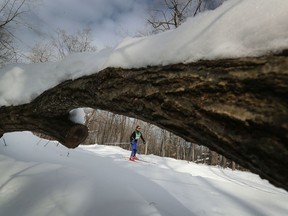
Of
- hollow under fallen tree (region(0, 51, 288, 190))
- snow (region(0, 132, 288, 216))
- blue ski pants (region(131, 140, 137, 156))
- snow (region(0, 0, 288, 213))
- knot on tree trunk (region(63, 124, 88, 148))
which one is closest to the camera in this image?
hollow under fallen tree (region(0, 51, 288, 190))

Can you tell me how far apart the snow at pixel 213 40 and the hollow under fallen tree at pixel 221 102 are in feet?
0.14

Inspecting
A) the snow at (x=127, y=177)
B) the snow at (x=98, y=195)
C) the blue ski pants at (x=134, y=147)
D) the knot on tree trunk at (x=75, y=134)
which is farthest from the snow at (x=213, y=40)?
the blue ski pants at (x=134, y=147)

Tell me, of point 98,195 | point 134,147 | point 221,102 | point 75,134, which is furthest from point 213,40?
point 134,147

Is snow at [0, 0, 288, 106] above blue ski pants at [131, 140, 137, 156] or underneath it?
above

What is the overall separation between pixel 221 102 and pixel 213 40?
280mm

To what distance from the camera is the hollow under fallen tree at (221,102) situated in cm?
96

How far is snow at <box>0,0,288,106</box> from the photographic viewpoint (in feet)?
3.16

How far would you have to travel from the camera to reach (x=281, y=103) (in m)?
0.94

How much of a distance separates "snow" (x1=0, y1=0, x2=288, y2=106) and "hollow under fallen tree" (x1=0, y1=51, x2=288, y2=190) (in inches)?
1.7

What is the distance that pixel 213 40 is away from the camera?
1161 mm

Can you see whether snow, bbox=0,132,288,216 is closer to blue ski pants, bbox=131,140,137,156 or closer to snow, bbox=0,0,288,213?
snow, bbox=0,0,288,213

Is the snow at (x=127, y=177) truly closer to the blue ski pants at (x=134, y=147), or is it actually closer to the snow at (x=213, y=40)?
the snow at (x=213, y=40)

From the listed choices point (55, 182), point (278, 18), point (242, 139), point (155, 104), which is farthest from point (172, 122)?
point (55, 182)

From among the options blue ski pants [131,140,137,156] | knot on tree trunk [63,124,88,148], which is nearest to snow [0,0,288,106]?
knot on tree trunk [63,124,88,148]
